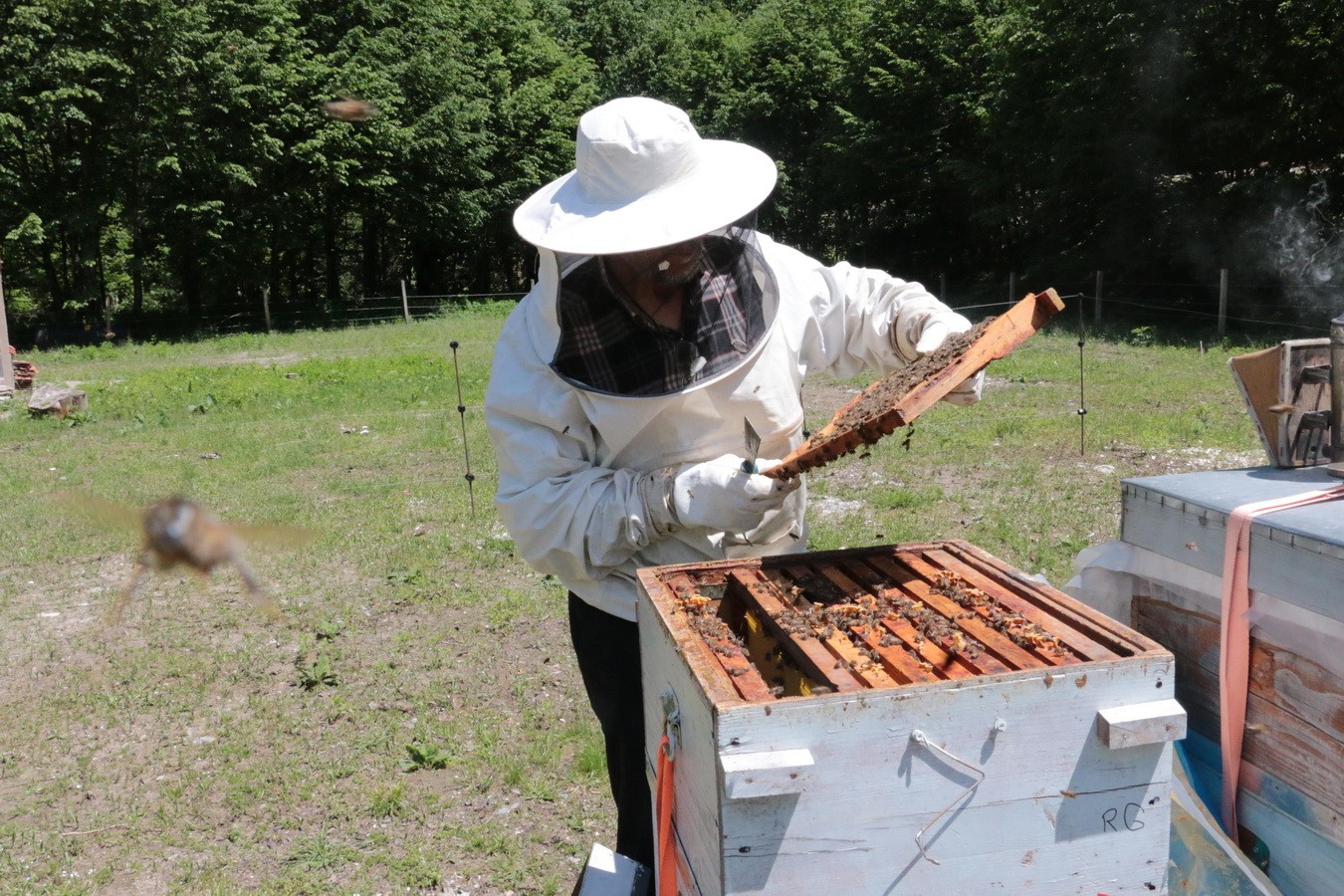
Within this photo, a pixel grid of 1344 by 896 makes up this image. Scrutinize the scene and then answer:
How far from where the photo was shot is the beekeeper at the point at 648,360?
192 centimetres

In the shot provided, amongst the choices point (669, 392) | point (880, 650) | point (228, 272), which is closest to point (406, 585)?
point (669, 392)

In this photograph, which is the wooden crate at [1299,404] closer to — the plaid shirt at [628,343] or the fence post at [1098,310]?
the plaid shirt at [628,343]

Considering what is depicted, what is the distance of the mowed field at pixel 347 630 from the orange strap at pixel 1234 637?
184 cm

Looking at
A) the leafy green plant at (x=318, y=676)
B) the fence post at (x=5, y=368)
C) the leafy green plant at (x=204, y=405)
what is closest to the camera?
the leafy green plant at (x=318, y=676)

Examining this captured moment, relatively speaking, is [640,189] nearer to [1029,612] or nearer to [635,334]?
[635,334]

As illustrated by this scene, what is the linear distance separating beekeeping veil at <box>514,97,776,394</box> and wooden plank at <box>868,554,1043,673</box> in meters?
0.69

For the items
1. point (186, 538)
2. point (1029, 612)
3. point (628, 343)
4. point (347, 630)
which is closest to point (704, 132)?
point (347, 630)

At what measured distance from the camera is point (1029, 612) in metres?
1.63

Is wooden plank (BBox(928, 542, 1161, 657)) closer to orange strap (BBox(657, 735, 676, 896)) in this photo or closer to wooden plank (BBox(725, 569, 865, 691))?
wooden plank (BBox(725, 569, 865, 691))

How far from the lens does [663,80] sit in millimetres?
30328

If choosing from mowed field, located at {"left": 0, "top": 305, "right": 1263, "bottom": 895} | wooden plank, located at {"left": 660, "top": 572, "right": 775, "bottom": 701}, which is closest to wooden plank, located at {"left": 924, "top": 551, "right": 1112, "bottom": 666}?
wooden plank, located at {"left": 660, "top": 572, "right": 775, "bottom": 701}

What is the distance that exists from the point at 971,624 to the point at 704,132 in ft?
90.8

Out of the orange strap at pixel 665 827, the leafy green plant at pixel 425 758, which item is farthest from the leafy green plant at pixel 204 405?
the orange strap at pixel 665 827

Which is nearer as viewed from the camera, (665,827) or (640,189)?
(665,827)
